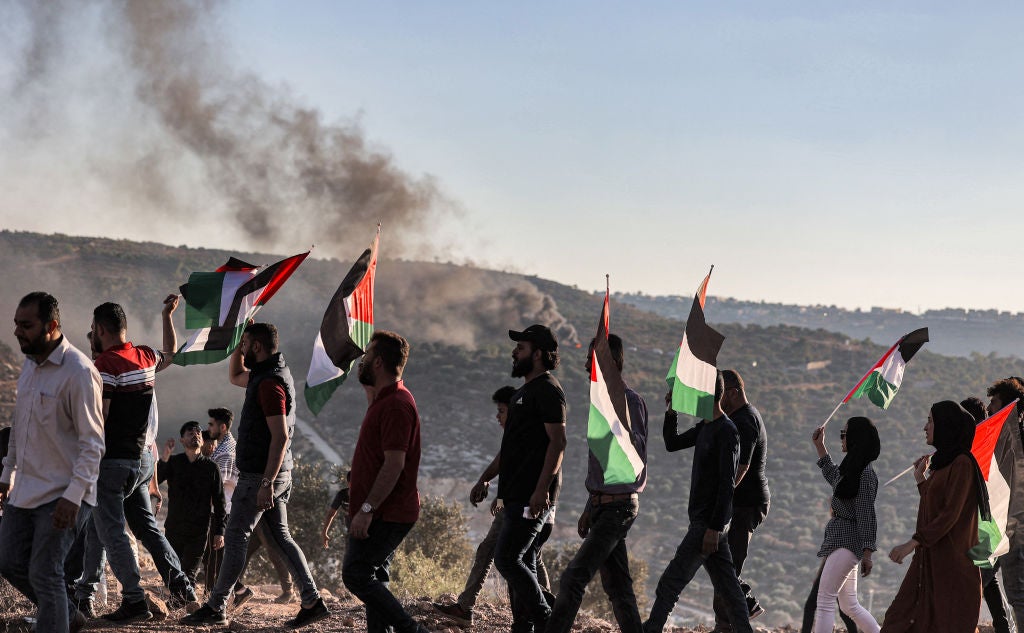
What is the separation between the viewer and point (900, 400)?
6794 cm

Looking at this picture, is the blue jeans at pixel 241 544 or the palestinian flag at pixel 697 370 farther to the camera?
the palestinian flag at pixel 697 370

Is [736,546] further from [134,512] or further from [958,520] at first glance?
[134,512]

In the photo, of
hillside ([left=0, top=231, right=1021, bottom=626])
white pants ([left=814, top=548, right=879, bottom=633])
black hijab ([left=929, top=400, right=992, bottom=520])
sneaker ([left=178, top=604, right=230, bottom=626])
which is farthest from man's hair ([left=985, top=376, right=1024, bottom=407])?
hillside ([left=0, top=231, right=1021, bottom=626])

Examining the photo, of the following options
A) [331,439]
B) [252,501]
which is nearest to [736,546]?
[252,501]

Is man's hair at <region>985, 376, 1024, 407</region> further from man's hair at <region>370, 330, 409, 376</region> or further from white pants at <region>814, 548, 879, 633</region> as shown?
man's hair at <region>370, 330, 409, 376</region>

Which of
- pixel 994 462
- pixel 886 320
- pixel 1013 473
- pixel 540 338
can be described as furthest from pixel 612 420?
pixel 886 320

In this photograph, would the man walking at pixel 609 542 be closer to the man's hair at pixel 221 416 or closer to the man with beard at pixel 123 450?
the man with beard at pixel 123 450

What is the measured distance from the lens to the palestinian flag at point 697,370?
6.75m

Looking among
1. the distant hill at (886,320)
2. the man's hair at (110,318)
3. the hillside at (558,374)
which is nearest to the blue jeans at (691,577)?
the man's hair at (110,318)

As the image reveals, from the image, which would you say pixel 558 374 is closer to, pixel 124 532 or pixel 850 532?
pixel 850 532

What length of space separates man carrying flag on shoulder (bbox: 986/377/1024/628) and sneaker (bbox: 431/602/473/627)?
3871 mm

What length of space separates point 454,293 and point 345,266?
1033 centimetres

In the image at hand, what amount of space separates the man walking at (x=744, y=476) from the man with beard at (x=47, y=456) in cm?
418

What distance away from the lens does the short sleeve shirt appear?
6102 mm
